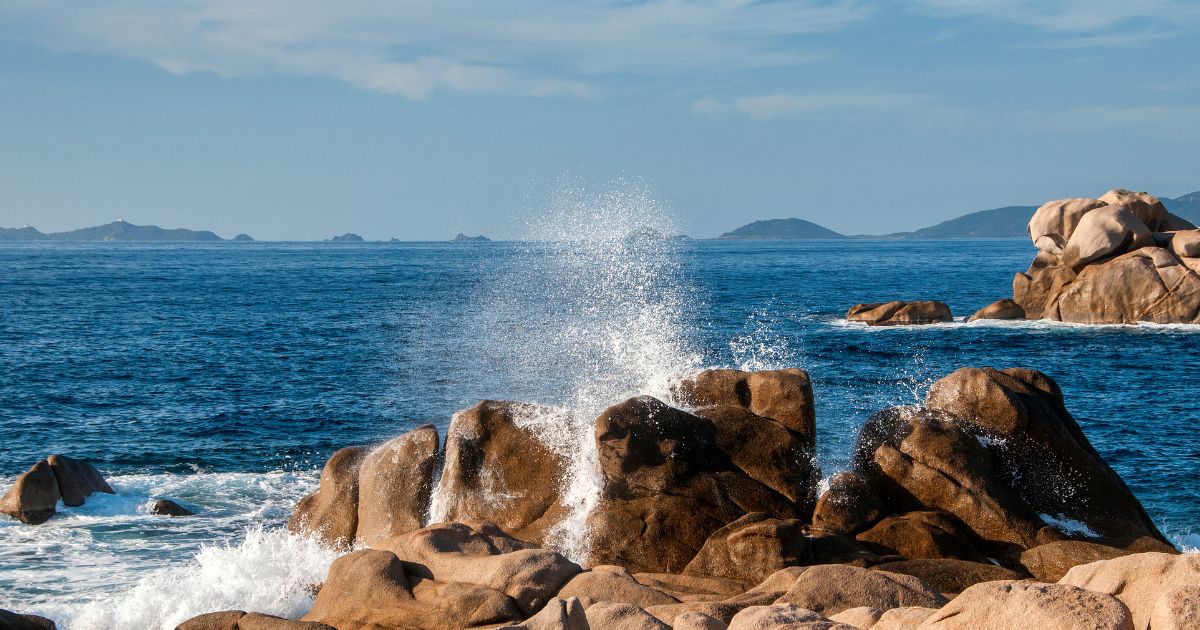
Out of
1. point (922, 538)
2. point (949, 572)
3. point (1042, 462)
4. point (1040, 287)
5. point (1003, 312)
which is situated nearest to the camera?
point (949, 572)

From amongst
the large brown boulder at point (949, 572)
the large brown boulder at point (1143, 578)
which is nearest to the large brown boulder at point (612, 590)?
the large brown boulder at point (949, 572)

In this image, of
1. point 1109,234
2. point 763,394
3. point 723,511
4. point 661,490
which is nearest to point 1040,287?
point 1109,234

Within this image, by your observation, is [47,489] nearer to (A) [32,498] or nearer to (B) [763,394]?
(A) [32,498]

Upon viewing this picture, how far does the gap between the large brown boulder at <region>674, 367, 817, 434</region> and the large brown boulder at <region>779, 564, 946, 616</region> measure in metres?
4.67

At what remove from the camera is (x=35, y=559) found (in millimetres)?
18344

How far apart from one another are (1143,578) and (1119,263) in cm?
4403

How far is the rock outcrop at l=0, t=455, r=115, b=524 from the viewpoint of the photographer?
813 inches

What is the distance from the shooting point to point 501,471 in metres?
16.9

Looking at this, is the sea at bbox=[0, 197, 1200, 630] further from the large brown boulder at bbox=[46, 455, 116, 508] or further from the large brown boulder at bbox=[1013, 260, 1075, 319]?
the large brown boulder at bbox=[1013, 260, 1075, 319]

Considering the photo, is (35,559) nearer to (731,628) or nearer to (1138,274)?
(731,628)

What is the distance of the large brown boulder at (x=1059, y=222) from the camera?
167ft

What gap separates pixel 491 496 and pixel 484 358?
2442 centimetres

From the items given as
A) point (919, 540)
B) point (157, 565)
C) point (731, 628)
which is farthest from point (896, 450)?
point (157, 565)

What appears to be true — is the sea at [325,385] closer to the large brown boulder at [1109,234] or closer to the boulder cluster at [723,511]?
the boulder cluster at [723,511]
